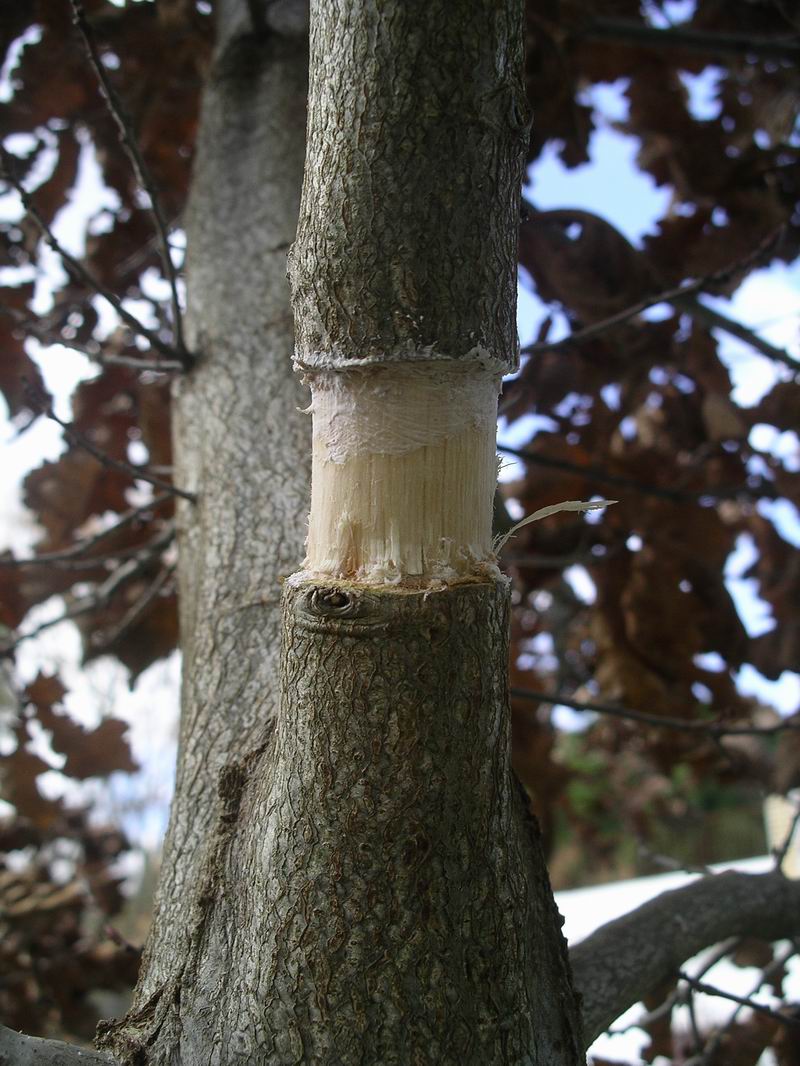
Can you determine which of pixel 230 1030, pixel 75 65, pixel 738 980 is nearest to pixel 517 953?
pixel 230 1030

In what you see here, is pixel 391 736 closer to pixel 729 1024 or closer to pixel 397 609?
pixel 397 609

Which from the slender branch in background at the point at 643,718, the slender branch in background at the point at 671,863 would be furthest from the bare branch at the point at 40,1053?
the slender branch in background at the point at 671,863

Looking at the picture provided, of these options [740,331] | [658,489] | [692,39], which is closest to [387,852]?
[658,489]

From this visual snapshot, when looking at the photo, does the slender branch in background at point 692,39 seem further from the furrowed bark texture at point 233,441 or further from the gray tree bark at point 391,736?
the gray tree bark at point 391,736

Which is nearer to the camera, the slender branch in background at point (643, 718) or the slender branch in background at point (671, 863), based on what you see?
the slender branch in background at point (643, 718)

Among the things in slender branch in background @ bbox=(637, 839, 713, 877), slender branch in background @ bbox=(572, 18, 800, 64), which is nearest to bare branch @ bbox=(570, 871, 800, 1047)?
slender branch in background @ bbox=(637, 839, 713, 877)

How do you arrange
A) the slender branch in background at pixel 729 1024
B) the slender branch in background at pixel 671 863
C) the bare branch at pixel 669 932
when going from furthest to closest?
1. the slender branch in background at pixel 729 1024
2. the slender branch in background at pixel 671 863
3. the bare branch at pixel 669 932
